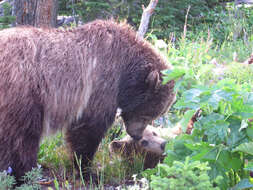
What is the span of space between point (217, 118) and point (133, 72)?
1539 millimetres

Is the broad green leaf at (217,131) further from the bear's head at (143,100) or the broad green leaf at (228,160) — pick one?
the bear's head at (143,100)

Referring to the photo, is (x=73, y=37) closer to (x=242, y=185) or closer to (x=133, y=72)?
(x=133, y=72)

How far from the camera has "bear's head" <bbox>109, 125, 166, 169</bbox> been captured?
440cm

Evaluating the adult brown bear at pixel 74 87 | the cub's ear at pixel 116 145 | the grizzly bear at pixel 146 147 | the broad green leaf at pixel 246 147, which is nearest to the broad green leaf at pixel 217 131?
the broad green leaf at pixel 246 147

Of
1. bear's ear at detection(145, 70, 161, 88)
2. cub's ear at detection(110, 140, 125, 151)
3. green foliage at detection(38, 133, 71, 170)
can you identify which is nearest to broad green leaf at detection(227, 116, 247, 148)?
bear's ear at detection(145, 70, 161, 88)

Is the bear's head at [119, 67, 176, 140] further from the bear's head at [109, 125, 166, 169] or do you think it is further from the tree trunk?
the tree trunk

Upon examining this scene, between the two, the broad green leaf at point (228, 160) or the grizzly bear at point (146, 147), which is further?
the grizzly bear at point (146, 147)

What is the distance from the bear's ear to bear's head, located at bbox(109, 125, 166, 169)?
0.70 metres

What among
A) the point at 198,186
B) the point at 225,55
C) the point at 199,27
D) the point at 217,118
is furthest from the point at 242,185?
the point at 199,27

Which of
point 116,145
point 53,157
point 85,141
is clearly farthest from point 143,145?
point 53,157

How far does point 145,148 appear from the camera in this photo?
4426mm

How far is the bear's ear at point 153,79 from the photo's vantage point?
408 centimetres

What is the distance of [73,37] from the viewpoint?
389cm

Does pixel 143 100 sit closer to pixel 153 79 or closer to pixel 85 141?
pixel 153 79
